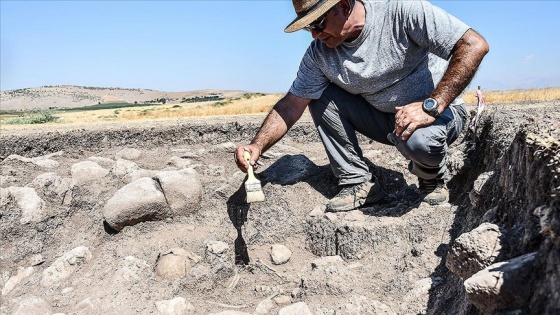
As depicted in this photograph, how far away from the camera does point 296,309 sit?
2430mm

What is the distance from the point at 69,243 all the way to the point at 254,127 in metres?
2.31

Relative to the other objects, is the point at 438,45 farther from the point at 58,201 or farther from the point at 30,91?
the point at 30,91

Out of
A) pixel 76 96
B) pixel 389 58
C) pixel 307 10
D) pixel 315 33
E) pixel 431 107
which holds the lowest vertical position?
pixel 76 96

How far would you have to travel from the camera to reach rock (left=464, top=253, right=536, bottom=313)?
1416mm

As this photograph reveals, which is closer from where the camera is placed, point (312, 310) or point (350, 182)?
point (312, 310)

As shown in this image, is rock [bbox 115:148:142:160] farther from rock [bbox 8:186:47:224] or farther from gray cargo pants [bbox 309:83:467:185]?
gray cargo pants [bbox 309:83:467:185]

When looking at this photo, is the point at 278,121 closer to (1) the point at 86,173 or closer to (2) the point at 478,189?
(2) the point at 478,189

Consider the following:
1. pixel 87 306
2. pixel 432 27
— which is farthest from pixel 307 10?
pixel 87 306

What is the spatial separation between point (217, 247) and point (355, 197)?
910 millimetres

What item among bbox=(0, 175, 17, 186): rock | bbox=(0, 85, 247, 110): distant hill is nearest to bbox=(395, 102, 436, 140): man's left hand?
bbox=(0, 175, 17, 186): rock

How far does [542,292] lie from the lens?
1.35m

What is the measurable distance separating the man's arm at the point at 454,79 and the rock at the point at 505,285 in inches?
51.4

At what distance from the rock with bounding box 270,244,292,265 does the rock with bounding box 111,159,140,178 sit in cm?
152

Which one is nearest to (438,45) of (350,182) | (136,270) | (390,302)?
(350,182)
